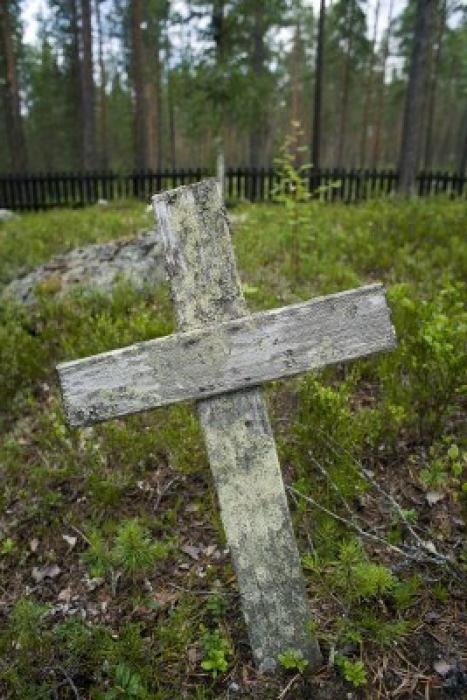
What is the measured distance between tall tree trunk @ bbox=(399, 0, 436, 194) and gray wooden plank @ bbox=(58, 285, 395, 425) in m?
11.5

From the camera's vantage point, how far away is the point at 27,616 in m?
2.44

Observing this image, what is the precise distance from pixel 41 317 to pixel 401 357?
3308 millimetres

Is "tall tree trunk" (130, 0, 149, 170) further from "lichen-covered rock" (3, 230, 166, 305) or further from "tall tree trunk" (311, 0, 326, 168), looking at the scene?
"lichen-covered rock" (3, 230, 166, 305)

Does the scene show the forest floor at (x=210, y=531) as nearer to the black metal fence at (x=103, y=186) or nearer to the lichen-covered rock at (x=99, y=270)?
the lichen-covered rock at (x=99, y=270)

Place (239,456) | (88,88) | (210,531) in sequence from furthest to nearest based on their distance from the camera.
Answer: (88,88) → (210,531) → (239,456)

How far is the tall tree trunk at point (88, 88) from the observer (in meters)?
16.6

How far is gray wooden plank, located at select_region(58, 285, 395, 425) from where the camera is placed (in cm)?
186

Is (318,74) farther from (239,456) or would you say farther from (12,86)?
(239,456)

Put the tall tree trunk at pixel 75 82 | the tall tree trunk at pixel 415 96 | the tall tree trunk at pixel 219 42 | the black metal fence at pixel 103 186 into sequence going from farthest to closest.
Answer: the tall tree trunk at pixel 75 82
the tall tree trunk at pixel 219 42
the black metal fence at pixel 103 186
the tall tree trunk at pixel 415 96

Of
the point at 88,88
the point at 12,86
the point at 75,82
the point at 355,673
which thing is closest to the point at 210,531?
the point at 355,673

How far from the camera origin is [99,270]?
5.97 meters

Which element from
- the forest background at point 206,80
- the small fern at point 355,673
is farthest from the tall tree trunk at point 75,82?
the small fern at point 355,673

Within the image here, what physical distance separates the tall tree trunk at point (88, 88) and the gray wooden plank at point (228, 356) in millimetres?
17856

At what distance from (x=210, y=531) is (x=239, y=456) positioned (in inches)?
49.7
